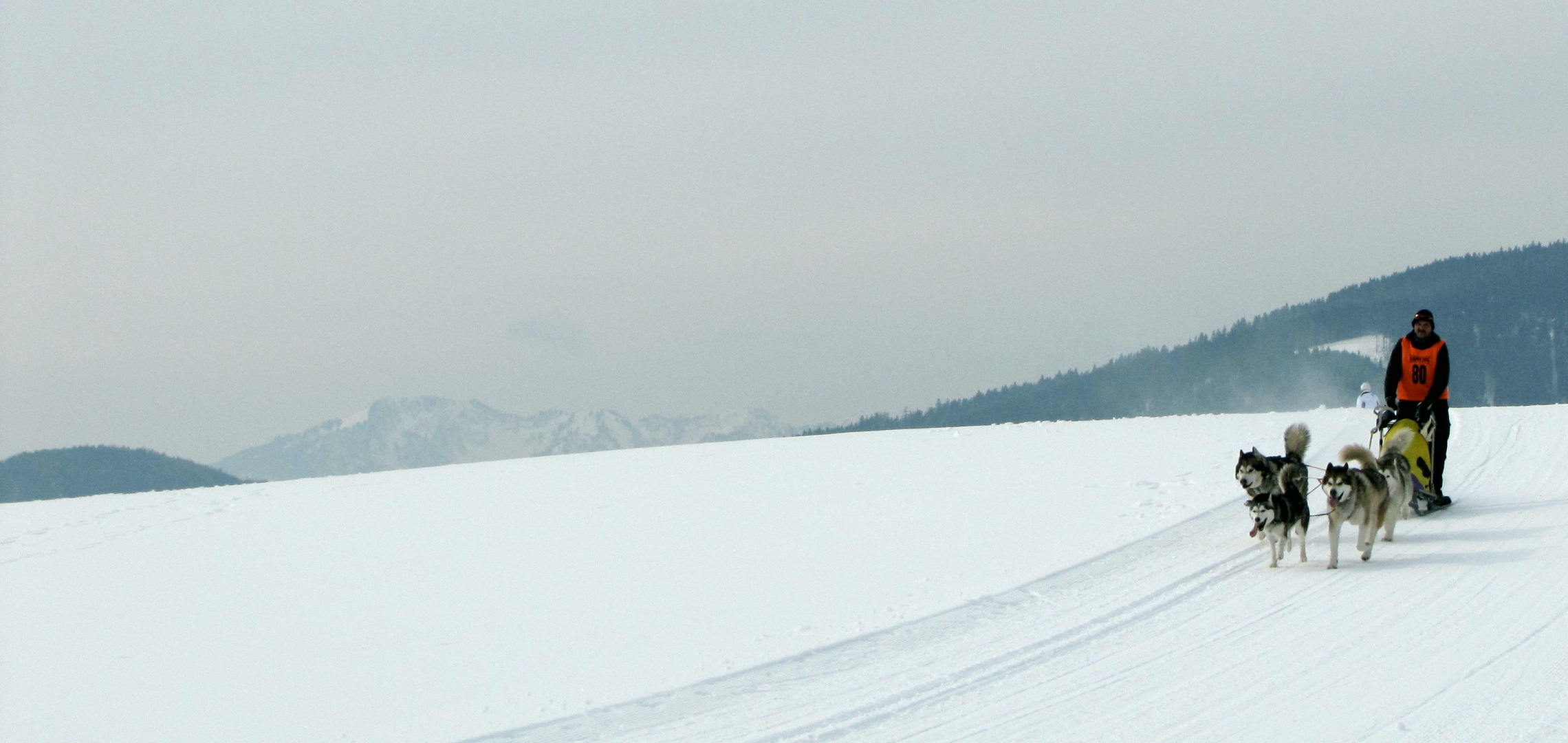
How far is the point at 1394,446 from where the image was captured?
1006 cm

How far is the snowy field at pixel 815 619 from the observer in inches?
236

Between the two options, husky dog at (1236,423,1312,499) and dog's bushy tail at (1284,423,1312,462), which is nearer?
husky dog at (1236,423,1312,499)

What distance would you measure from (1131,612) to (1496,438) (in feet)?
36.6

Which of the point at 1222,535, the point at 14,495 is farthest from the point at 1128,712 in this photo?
the point at 14,495

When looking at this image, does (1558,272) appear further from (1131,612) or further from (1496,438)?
→ (1131,612)

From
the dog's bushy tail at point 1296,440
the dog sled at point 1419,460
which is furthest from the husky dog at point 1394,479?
the dog's bushy tail at point 1296,440

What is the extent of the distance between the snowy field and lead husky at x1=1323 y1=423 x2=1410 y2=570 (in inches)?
11.8

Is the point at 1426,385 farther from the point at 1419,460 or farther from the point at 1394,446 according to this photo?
the point at 1394,446

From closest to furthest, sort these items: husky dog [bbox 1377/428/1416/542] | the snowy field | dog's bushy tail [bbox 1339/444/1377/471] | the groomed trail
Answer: the groomed trail → the snowy field → dog's bushy tail [bbox 1339/444/1377/471] → husky dog [bbox 1377/428/1416/542]

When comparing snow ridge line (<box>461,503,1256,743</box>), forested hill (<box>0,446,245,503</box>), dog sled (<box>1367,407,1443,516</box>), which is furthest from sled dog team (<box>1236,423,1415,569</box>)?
forested hill (<box>0,446,245,503</box>)

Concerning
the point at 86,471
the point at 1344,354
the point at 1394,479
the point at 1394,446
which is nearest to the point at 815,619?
the point at 1394,479

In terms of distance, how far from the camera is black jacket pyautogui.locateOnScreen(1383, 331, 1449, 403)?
35.2ft

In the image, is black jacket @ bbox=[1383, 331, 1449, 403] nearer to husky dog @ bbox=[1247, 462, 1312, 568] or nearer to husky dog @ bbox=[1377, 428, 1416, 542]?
husky dog @ bbox=[1377, 428, 1416, 542]

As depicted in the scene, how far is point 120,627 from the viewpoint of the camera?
30.6 feet
